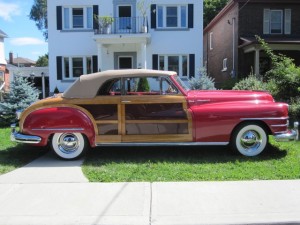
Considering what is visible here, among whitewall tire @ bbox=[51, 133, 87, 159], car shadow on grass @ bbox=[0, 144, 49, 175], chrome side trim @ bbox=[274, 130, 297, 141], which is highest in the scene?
chrome side trim @ bbox=[274, 130, 297, 141]

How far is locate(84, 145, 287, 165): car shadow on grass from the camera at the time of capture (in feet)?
24.6

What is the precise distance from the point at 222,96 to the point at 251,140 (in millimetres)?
1043

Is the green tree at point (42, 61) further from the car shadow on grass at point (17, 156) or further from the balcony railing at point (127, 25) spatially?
the car shadow on grass at point (17, 156)

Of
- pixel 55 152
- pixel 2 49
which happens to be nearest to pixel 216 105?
pixel 55 152

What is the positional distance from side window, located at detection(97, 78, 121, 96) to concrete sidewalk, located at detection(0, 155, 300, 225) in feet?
6.50

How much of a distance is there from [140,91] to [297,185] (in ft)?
11.3

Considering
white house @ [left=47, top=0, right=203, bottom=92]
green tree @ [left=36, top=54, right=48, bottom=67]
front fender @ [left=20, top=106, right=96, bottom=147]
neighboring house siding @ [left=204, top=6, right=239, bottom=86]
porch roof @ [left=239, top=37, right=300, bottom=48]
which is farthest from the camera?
green tree @ [left=36, top=54, right=48, bottom=67]

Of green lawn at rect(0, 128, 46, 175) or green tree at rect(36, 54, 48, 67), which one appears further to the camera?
green tree at rect(36, 54, 48, 67)

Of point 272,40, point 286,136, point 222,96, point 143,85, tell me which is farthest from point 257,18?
point 143,85

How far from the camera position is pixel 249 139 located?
7.64 metres

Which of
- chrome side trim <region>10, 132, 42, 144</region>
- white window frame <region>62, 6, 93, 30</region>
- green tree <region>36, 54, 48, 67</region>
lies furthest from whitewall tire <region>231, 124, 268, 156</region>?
green tree <region>36, 54, 48, 67</region>

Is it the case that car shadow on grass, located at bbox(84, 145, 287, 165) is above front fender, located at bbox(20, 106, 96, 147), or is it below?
below

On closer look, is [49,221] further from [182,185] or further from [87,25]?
[87,25]

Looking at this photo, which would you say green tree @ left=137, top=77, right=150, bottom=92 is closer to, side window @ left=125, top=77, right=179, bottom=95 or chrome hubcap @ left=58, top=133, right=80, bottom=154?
side window @ left=125, top=77, right=179, bottom=95
